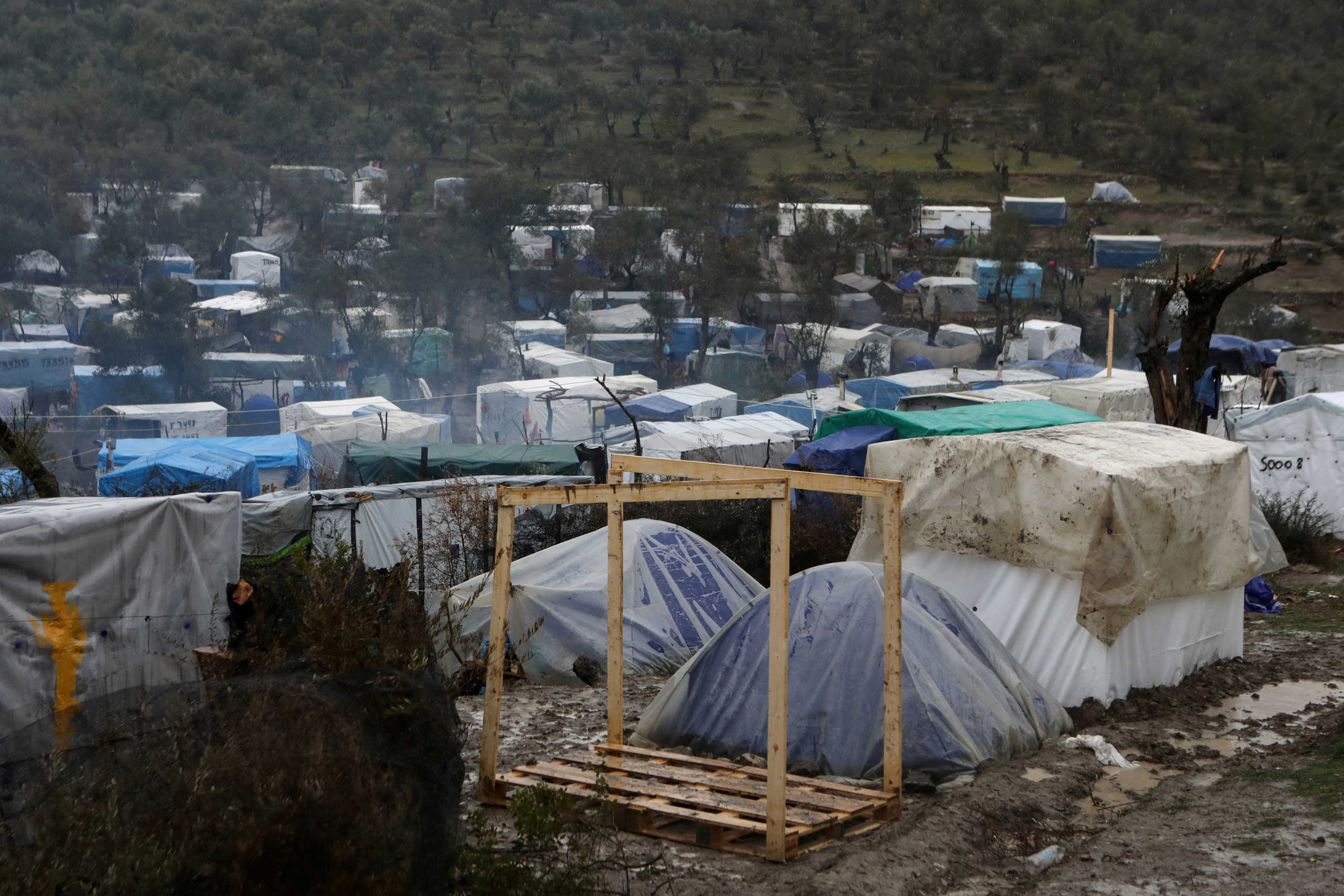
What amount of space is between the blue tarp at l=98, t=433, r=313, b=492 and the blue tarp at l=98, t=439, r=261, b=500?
0.05 meters

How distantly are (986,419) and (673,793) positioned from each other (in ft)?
15.1

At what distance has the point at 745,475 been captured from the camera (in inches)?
214

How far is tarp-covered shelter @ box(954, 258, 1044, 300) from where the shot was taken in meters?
42.3

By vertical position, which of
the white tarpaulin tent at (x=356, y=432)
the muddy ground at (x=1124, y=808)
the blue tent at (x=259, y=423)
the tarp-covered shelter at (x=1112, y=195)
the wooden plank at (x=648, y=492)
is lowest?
the blue tent at (x=259, y=423)

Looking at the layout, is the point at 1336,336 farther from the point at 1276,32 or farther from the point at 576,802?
the point at 1276,32

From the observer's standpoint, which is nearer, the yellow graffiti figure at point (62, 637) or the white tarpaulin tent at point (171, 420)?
the yellow graffiti figure at point (62, 637)

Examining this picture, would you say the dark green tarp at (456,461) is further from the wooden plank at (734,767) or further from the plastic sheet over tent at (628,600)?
the wooden plank at (734,767)

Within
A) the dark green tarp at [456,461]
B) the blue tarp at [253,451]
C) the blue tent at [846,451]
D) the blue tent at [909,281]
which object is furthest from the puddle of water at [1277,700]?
the blue tent at [909,281]

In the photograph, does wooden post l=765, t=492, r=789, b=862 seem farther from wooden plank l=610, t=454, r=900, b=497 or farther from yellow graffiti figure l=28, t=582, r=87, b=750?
yellow graffiti figure l=28, t=582, r=87, b=750

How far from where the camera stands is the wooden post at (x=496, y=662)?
5.31 m

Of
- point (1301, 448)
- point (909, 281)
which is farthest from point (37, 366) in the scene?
point (1301, 448)

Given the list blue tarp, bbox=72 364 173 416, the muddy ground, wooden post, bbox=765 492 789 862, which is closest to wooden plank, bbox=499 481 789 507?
wooden post, bbox=765 492 789 862

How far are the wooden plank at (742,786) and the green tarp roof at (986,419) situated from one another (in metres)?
3.40

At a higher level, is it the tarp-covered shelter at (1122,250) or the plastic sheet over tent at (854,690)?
the tarp-covered shelter at (1122,250)
